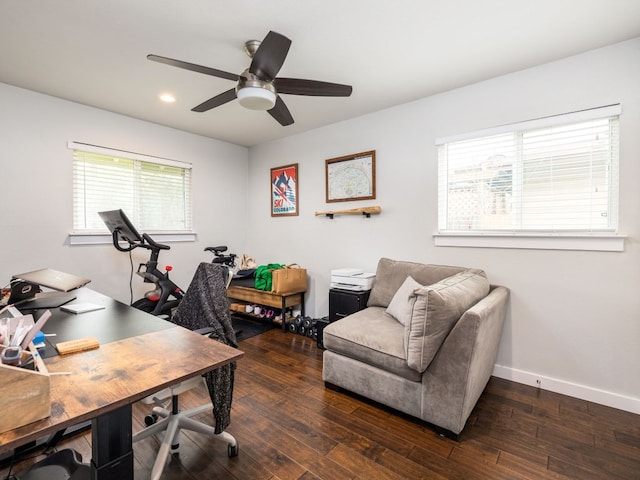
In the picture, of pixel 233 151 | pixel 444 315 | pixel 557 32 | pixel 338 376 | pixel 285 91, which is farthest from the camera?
pixel 233 151

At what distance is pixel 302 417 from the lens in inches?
80.4

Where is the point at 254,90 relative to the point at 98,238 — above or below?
above

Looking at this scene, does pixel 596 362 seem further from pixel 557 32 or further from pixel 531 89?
pixel 557 32

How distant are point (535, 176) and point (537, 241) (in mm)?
529

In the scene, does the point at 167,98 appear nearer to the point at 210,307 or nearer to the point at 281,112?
the point at 281,112

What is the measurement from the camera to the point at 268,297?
A: 376 cm

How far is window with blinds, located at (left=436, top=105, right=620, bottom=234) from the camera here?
2.22 m

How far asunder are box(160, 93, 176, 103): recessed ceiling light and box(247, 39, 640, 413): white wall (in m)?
1.75

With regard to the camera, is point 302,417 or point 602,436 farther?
point 302,417

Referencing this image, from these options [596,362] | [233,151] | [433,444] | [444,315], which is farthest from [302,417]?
[233,151]

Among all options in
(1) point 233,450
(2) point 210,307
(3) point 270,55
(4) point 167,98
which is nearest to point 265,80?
(3) point 270,55

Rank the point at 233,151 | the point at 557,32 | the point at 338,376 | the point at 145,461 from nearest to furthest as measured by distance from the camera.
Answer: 1. the point at 145,461
2. the point at 557,32
3. the point at 338,376
4. the point at 233,151

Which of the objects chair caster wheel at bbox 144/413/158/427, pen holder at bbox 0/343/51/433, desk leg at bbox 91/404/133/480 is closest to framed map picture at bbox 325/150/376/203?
chair caster wheel at bbox 144/413/158/427

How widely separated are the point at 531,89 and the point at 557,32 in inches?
19.4
